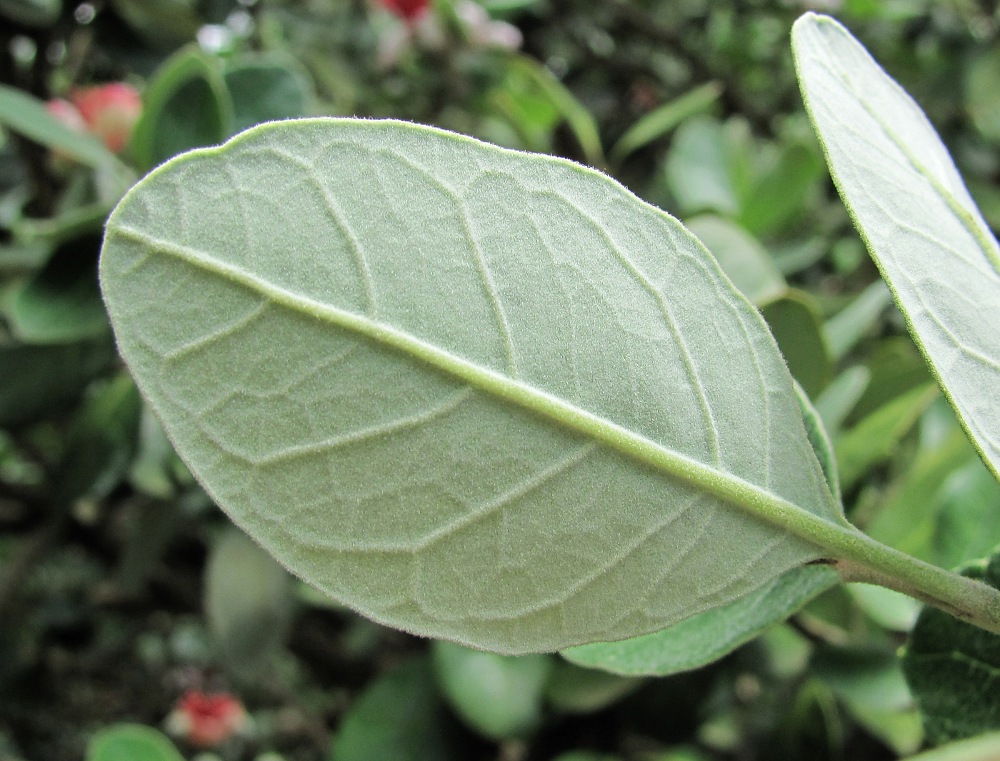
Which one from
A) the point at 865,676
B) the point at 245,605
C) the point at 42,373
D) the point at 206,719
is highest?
the point at 865,676

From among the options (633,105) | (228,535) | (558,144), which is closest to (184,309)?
(228,535)

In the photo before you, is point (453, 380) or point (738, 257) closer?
point (453, 380)

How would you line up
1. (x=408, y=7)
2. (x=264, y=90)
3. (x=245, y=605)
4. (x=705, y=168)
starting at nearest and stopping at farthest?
(x=264, y=90) → (x=245, y=605) → (x=705, y=168) → (x=408, y=7)

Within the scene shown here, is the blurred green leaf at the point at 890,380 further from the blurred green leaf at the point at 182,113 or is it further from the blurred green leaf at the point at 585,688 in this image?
the blurred green leaf at the point at 182,113

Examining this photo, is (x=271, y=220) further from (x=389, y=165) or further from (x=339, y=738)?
(x=339, y=738)

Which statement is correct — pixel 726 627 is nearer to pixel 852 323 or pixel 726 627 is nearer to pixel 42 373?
pixel 852 323

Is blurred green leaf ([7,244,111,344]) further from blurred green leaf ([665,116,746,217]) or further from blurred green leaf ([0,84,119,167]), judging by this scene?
blurred green leaf ([665,116,746,217])

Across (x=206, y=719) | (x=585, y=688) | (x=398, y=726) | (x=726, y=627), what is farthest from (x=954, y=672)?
(x=206, y=719)
